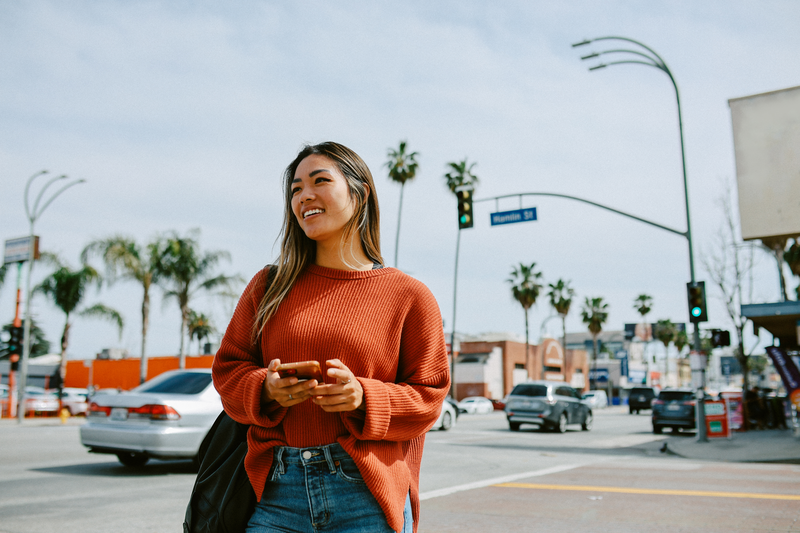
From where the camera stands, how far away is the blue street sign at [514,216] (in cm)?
1812

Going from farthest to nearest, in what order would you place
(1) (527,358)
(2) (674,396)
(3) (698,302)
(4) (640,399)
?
(1) (527,358) < (4) (640,399) < (2) (674,396) < (3) (698,302)

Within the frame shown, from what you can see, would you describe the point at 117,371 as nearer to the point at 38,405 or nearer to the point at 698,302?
the point at 38,405

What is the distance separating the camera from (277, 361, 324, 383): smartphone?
1729mm

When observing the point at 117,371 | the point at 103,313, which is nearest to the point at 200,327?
the point at 117,371

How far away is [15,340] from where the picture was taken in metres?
24.0

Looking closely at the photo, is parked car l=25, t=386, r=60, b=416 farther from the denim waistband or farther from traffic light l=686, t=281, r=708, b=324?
the denim waistband

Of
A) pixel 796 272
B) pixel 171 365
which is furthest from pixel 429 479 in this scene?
Answer: pixel 171 365

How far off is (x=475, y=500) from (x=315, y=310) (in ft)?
20.1

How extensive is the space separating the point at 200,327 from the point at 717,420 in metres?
54.4

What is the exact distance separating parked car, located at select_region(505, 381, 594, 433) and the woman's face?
20.3 m

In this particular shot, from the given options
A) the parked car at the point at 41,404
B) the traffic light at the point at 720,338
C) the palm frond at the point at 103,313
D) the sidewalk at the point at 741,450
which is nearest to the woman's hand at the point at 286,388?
the sidewalk at the point at 741,450

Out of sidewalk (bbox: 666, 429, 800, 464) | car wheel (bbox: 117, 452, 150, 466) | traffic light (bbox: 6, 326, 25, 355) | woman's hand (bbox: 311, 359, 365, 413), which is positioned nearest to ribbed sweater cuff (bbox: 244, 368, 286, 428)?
woman's hand (bbox: 311, 359, 365, 413)

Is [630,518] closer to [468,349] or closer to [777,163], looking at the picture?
[777,163]

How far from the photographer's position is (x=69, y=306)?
33.8 metres
